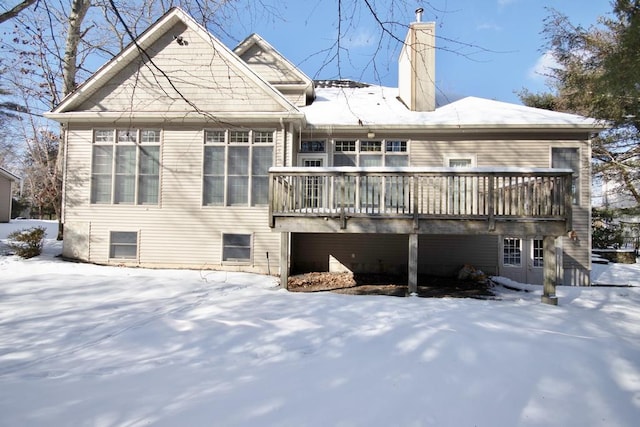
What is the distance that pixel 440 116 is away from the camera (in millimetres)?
9570

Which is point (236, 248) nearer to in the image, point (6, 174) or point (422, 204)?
point (422, 204)

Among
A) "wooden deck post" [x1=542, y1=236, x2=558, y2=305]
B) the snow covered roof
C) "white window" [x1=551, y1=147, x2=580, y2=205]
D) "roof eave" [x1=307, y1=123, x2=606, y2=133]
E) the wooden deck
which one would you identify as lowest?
"wooden deck post" [x1=542, y1=236, x2=558, y2=305]

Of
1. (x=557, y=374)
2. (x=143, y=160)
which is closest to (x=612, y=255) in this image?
(x=557, y=374)

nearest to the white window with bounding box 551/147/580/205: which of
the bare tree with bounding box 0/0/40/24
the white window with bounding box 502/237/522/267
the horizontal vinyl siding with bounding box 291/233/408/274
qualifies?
the white window with bounding box 502/237/522/267

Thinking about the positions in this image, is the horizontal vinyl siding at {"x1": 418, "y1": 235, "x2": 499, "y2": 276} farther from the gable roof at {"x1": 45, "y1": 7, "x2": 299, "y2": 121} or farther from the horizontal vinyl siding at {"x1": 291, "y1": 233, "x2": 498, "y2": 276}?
the gable roof at {"x1": 45, "y1": 7, "x2": 299, "y2": 121}

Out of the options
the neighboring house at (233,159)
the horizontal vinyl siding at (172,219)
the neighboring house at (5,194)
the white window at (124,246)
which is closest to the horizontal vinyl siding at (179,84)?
the neighboring house at (233,159)

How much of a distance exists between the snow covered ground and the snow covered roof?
5241 mm

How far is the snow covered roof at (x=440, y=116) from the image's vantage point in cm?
884

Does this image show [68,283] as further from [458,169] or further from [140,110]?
[458,169]

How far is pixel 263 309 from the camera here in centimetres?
493

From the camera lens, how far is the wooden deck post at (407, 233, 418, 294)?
251 inches

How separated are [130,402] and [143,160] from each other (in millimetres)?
8000

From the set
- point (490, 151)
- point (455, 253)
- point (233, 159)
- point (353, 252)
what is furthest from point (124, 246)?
point (490, 151)

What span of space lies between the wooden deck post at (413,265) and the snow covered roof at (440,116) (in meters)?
3.94
